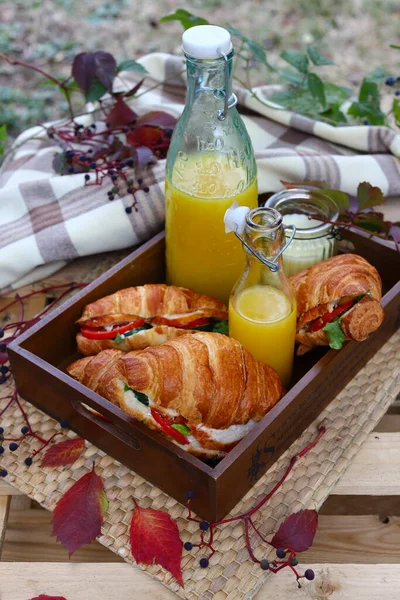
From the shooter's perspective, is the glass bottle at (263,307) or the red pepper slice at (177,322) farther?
the red pepper slice at (177,322)

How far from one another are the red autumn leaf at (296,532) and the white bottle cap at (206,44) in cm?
67

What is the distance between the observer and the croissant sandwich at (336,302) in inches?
45.3

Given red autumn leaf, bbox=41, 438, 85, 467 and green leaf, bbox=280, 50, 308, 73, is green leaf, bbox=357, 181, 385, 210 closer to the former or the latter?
green leaf, bbox=280, 50, 308, 73

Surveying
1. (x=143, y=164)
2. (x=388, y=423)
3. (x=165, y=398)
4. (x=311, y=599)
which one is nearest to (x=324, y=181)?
(x=143, y=164)

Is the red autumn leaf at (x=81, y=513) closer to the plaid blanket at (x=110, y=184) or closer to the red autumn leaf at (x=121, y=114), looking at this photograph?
the plaid blanket at (x=110, y=184)

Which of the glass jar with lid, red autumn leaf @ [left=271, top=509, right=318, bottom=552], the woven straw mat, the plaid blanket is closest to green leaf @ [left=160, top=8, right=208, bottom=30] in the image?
the plaid blanket

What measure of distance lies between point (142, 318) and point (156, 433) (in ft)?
0.87

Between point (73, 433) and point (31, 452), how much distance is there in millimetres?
71

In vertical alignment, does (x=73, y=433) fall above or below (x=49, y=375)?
below

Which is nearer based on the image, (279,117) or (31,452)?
(31,452)

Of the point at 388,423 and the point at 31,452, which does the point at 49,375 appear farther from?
the point at 388,423

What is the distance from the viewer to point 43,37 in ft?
9.82

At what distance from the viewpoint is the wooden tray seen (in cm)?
104

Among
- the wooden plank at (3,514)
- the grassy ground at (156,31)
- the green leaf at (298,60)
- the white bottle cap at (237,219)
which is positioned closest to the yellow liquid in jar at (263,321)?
the white bottle cap at (237,219)
